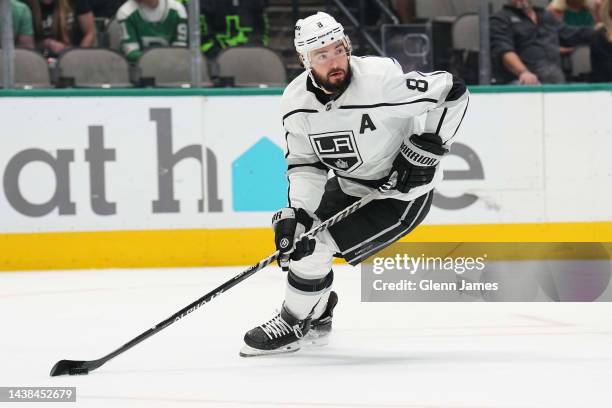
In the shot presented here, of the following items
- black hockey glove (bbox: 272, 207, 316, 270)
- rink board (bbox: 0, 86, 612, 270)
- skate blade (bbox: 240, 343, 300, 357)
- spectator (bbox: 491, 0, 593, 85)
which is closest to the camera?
black hockey glove (bbox: 272, 207, 316, 270)

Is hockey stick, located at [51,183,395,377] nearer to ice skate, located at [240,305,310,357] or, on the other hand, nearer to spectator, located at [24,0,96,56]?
ice skate, located at [240,305,310,357]

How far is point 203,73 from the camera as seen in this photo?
252 inches

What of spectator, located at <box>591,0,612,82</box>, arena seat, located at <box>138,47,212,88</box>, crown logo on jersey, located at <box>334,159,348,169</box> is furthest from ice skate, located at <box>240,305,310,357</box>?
spectator, located at <box>591,0,612,82</box>

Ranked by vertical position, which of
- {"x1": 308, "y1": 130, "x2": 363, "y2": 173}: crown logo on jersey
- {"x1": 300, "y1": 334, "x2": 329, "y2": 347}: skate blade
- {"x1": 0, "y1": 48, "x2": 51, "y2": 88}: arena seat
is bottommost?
{"x1": 300, "y1": 334, "x2": 329, "y2": 347}: skate blade

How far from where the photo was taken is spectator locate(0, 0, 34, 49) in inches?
246

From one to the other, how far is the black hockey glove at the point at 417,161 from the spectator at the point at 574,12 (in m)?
3.51

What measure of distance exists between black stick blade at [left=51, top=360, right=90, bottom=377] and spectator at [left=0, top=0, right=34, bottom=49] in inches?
129

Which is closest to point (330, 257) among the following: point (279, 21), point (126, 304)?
point (126, 304)

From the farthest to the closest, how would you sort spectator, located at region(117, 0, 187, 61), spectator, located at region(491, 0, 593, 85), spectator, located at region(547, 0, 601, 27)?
1. spectator, located at region(547, 0, 601, 27)
2. spectator, located at region(491, 0, 593, 85)
3. spectator, located at region(117, 0, 187, 61)

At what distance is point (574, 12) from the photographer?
6957mm

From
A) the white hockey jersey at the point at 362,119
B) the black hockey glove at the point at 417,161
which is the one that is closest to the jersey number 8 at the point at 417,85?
the white hockey jersey at the point at 362,119

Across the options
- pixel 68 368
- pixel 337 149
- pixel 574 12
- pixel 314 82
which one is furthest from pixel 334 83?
pixel 574 12

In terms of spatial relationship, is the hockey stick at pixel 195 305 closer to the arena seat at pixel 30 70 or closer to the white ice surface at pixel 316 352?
the white ice surface at pixel 316 352

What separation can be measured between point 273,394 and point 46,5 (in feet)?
12.7
